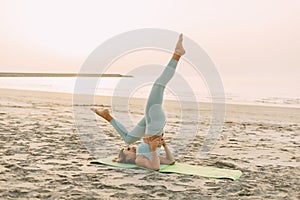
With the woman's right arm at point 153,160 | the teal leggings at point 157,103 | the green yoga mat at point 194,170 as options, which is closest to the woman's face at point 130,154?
the green yoga mat at point 194,170

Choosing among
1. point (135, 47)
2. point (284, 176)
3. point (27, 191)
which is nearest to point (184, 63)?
point (135, 47)

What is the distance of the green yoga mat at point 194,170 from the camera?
19.0ft

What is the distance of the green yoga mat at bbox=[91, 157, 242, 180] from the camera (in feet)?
19.0

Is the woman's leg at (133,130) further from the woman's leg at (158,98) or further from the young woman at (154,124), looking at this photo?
the woman's leg at (158,98)

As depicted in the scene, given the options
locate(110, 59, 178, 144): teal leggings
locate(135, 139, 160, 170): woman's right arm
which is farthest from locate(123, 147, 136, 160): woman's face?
locate(110, 59, 178, 144): teal leggings

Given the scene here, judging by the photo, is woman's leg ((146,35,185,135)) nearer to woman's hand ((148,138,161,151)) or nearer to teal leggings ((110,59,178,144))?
teal leggings ((110,59,178,144))

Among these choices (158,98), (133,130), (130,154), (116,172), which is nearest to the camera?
(116,172)

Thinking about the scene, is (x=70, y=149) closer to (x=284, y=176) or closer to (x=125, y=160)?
(x=125, y=160)

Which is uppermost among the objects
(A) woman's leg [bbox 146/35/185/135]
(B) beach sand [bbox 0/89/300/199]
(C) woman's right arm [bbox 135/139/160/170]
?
(A) woman's leg [bbox 146/35/185/135]

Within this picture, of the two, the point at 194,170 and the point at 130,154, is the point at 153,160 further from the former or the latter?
the point at 194,170

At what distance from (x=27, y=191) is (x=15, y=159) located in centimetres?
195

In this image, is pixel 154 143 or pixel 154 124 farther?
pixel 154 124

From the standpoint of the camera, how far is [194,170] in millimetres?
6137

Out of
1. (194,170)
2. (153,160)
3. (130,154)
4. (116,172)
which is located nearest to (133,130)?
(130,154)
